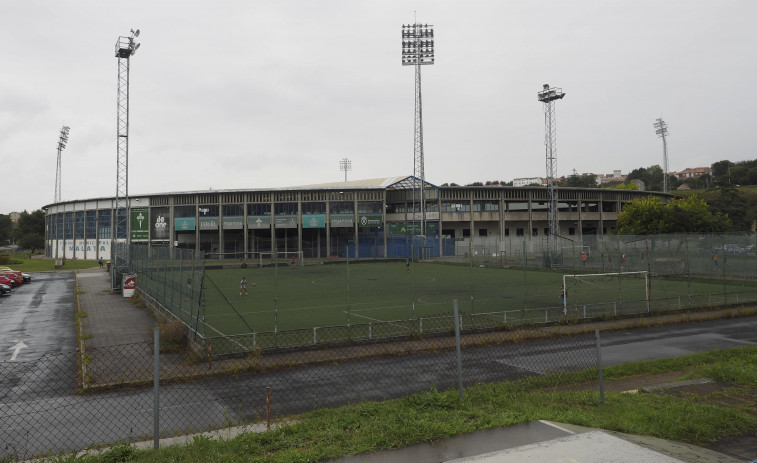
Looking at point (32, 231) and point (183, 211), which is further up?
point (183, 211)

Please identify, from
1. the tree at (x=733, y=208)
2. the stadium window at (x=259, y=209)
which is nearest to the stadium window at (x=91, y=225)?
the stadium window at (x=259, y=209)

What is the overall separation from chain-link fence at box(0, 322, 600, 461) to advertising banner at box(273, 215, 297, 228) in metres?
60.2

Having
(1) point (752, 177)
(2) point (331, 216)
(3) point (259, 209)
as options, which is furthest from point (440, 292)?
(1) point (752, 177)

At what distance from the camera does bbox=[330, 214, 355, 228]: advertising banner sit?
77688 millimetres

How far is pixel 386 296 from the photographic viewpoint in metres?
31.2

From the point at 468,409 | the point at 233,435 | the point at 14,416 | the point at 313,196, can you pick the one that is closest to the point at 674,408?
the point at 468,409

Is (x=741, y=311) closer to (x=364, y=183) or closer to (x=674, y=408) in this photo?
(x=674, y=408)

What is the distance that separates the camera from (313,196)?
258ft

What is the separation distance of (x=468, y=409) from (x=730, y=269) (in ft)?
117

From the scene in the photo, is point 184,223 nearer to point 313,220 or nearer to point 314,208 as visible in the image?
point 313,220

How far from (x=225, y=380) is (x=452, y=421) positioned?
816 centimetres

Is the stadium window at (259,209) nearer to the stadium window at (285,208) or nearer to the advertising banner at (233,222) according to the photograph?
the stadium window at (285,208)

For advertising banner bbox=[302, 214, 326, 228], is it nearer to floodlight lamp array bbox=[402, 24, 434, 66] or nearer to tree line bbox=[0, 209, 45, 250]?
floodlight lamp array bbox=[402, 24, 434, 66]

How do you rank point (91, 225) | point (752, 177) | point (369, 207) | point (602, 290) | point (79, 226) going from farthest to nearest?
point (752, 177), point (79, 226), point (91, 225), point (369, 207), point (602, 290)
